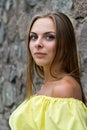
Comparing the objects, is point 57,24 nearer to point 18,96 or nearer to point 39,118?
point 39,118

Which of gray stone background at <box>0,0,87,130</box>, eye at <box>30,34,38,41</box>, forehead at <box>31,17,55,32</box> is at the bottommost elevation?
gray stone background at <box>0,0,87,130</box>

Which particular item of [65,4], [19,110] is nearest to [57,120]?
[19,110]

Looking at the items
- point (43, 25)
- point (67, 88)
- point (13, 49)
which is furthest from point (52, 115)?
point (13, 49)

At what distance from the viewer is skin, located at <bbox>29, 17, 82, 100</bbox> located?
1489mm

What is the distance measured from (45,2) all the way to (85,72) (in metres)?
0.78

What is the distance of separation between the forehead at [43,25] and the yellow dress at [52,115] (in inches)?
10.0

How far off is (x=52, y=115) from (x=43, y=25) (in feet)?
1.14

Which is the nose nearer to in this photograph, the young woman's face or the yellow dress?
the young woman's face

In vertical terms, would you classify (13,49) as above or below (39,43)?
below

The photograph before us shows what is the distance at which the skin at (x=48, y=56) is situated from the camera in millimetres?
1489

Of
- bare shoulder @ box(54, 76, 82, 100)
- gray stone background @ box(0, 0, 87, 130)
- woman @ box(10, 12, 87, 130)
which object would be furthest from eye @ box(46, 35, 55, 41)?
gray stone background @ box(0, 0, 87, 130)

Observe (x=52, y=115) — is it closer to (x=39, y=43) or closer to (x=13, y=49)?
(x=39, y=43)

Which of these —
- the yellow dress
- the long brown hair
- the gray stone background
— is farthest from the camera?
the gray stone background

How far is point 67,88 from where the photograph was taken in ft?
4.84
